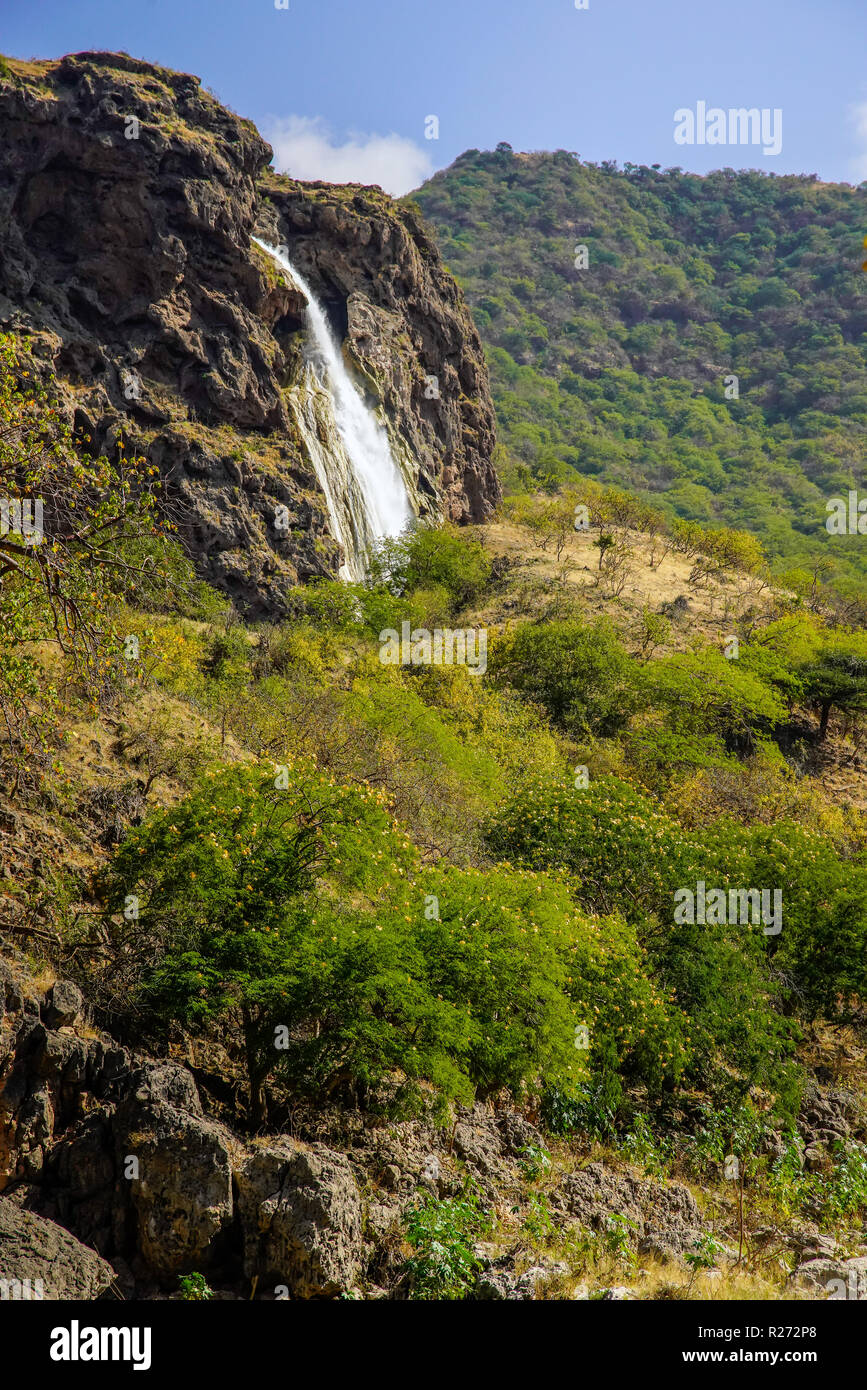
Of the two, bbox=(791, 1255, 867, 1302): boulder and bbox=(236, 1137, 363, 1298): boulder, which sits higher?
bbox=(236, 1137, 363, 1298): boulder

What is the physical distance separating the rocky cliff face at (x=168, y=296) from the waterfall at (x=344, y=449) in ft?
3.95

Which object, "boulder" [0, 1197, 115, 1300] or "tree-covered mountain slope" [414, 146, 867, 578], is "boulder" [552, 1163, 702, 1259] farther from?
"tree-covered mountain slope" [414, 146, 867, 578]

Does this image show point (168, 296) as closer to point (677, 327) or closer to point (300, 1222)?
point (300, 1222)

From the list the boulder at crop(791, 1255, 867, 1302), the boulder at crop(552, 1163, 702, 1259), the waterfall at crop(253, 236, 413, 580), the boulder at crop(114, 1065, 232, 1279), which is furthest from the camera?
the waterfall at crop(253, 236, 413, 580)

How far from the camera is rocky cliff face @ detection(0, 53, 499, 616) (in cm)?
3416

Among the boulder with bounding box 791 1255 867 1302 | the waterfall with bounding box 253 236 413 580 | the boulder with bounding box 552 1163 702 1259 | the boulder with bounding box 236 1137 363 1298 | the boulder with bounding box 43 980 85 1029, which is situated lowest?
the boulder with bounding box 552 1163 702 1259

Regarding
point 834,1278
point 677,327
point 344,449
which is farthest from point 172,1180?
point 677,327

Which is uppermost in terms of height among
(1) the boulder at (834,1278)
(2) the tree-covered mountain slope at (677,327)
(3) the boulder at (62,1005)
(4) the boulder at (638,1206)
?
(2) the tree-covered mountain slope at (677,327)

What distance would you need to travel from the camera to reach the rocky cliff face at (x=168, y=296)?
34156 mm

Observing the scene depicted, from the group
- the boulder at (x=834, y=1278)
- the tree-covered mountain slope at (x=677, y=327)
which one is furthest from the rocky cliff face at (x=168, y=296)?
the tree-covered mountain slope at (x=677, y=327)

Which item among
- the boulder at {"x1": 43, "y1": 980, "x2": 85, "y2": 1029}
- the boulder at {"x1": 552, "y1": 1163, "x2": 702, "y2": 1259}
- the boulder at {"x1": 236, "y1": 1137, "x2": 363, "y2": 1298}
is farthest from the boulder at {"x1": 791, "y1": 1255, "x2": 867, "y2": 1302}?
the boulder at {"x1": 43, "y1": 980, "x2": 85, "y2": 1029}

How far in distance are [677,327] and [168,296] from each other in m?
120

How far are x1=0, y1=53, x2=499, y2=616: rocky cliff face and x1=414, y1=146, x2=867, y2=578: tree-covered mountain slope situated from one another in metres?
35.5

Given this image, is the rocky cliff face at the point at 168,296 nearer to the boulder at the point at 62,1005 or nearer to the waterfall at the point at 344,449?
the waterfall at the point at 344,449
